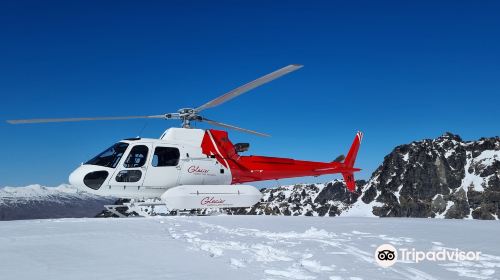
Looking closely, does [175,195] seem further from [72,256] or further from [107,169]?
[72,256]

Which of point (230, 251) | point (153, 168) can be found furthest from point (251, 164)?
point (230, 251)

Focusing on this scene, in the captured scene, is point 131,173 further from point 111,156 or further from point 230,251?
point 230,251

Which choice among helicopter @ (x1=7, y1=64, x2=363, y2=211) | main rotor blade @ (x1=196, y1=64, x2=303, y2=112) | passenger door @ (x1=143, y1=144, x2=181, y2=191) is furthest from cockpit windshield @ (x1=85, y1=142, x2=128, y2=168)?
main rotor blade @ (x1=196, y1=64, x2=303, y2=112)

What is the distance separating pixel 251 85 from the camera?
16000 millimetres

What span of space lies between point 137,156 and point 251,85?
6.09 m

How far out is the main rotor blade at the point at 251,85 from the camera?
49.0 ft

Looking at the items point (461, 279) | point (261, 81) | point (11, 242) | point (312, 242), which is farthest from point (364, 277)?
point (261, 81)

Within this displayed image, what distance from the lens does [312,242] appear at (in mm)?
8688

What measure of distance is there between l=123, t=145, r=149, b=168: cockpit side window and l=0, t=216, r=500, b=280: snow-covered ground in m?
6.90

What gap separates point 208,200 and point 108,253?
11.4 metres

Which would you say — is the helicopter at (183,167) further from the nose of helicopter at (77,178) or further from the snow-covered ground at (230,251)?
Result: the snow-covered ground at (230,251)

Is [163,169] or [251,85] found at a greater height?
[251,85]

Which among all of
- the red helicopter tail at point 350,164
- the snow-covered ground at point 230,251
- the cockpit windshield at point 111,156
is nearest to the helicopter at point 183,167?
the cockpit windshield at point 111,156

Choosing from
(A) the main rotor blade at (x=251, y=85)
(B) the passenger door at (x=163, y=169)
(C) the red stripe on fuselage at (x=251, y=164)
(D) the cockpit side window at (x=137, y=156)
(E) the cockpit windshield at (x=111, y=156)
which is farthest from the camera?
(C) the red stripe on fuselage at (x=251, y=164)
